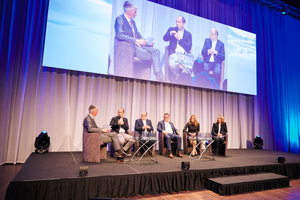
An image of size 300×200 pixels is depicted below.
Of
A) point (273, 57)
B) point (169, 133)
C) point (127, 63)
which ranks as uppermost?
point (273, 57)

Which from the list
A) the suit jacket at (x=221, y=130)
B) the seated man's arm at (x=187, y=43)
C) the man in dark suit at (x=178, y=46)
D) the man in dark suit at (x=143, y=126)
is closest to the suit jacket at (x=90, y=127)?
the man in dark suit at (x=143, y=126)

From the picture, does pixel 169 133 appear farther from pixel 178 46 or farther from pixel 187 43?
pixel 187 43

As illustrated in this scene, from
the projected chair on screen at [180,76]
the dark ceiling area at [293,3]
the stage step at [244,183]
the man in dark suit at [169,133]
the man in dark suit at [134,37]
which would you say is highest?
the dark ceiling area at [293,3]

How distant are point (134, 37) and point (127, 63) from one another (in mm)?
771

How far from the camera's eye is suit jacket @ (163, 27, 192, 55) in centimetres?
584

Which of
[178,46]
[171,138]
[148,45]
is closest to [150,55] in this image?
[148,45]

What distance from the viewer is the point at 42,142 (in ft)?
14.4

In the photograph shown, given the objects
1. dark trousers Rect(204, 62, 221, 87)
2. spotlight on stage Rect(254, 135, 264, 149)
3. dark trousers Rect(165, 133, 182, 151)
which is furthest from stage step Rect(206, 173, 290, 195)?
spotlight on stage Rect(254, 135, 264, 149)

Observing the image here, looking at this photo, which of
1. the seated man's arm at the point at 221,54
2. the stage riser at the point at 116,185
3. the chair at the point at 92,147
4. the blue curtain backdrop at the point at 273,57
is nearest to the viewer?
the stage riser at the point at 116,185

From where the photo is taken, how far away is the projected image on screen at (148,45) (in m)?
4.69

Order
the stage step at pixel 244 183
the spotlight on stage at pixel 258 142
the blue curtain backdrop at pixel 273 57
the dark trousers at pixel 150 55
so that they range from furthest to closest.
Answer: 1. the blue curtain backdrop at pixel 273 57
2. the spotlight on stage at pixel 258 142
3. the dark trousers at pixel 150 55
4. the stage step at pixel 244 183

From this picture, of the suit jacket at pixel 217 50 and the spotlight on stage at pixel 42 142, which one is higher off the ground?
the suit jacket at pixel 217 50

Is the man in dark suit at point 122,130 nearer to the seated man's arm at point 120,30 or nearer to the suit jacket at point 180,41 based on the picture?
the seated man's arm at point 120,30

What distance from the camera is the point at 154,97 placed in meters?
6.03
